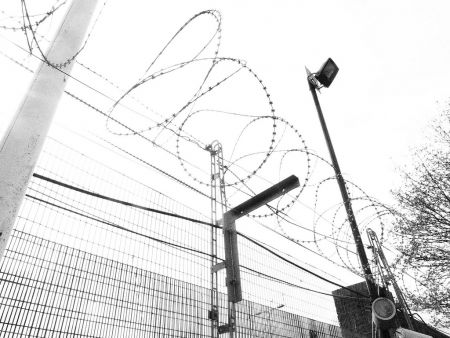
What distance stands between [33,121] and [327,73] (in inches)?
340

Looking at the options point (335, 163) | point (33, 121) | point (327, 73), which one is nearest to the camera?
point (33, 121)

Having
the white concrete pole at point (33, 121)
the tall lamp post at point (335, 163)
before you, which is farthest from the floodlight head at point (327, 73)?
the white concrete pole at point (33, 121)

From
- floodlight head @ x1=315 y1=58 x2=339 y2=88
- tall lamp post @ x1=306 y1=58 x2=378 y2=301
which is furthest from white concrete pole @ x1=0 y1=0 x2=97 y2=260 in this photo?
floodlight head @ x1=315 y1=58 x2=339 y2=88

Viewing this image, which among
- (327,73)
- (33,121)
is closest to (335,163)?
(327,73)

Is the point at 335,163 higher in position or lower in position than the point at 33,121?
higher

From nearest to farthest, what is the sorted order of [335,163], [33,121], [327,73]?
[33,121], [335,163], [327,73]

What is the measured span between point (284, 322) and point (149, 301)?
430 centimetres

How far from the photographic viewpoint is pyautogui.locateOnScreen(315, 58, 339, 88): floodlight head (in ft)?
32.7

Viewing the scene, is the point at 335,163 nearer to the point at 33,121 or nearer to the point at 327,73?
the point at 327,73

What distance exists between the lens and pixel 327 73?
10.0 m

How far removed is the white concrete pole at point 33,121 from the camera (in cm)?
310

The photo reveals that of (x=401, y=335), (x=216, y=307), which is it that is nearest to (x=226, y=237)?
(x=216, y=307)

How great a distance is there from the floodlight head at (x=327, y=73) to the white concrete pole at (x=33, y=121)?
284 inches

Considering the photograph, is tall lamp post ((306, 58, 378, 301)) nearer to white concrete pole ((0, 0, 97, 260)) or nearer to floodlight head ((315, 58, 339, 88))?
A: floodlight head ((315, 58, 339, 88))
